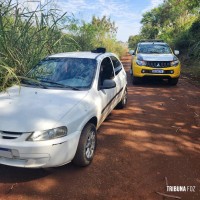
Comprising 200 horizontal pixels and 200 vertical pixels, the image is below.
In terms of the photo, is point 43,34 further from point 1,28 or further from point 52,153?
point 52,153

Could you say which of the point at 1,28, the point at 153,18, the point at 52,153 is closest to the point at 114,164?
the point at 52,153

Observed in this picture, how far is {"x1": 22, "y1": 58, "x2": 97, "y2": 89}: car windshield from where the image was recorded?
479cm

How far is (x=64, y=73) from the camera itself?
5.00m

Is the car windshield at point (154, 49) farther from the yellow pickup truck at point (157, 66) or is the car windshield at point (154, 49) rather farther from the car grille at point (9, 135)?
the car grille at point (9, 135)

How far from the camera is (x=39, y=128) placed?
3477mm

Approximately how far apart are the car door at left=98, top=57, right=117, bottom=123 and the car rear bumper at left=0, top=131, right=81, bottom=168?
134 cm

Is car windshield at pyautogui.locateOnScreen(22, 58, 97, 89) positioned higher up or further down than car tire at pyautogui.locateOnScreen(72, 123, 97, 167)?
higher up

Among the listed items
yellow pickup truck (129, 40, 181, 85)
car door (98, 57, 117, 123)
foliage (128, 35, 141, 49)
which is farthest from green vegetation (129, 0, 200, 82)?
car door (98, 57, 117, 123)

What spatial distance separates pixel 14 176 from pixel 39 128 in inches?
36.0

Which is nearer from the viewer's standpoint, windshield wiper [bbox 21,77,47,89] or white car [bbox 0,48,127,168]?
white car [bbox 0,48,127,168]

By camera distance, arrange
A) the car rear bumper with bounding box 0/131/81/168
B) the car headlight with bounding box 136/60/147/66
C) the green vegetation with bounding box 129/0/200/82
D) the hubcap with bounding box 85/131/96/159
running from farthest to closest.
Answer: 1. the green vegetation with bounding box 129/0/200/82
2. the car headlight with bounding box 136/60/147/66
3. the hubcap with bounding box 85/131/96/159
4. the car rear bumper with bounding box 0/131/81/168

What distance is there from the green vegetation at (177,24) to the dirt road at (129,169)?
21.4 ft

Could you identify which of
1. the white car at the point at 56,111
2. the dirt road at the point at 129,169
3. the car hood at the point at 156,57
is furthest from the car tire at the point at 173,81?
the white car at the point at 56,111

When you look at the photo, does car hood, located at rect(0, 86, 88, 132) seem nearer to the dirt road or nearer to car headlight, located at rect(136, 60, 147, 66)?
the dirt road
